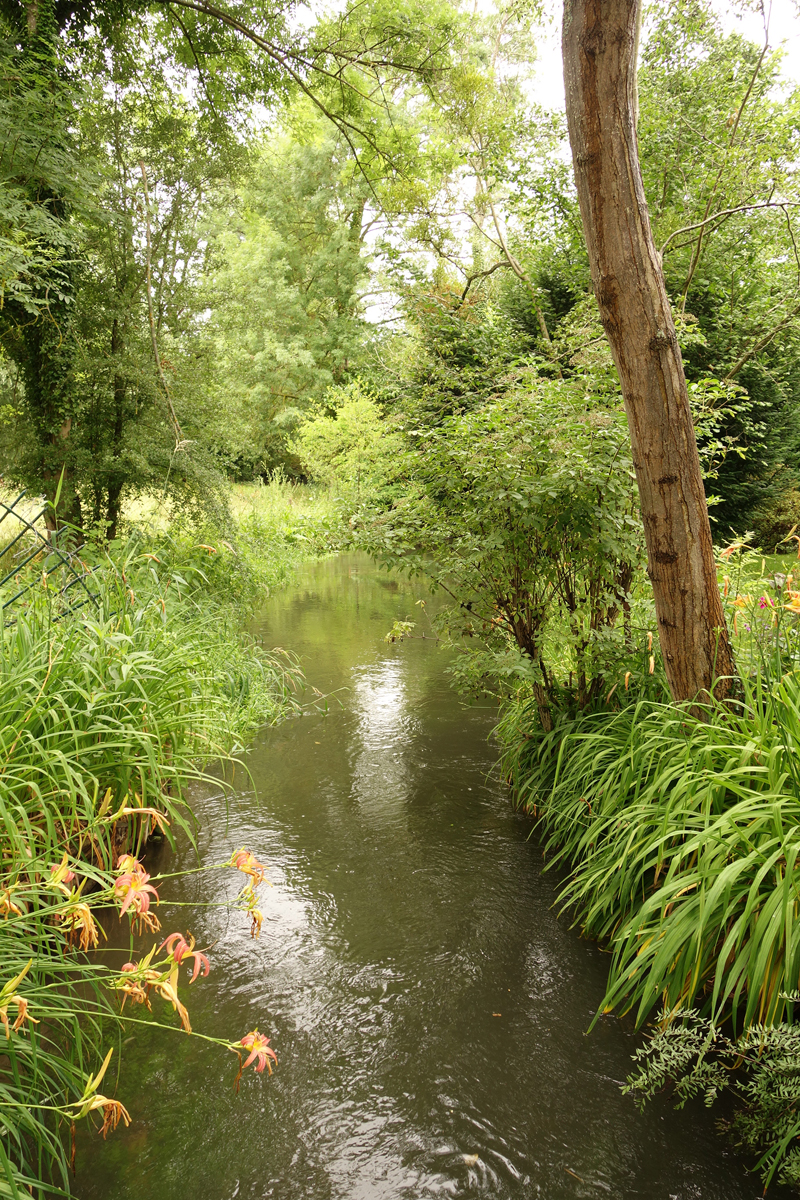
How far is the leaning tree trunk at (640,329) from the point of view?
2.52 meters

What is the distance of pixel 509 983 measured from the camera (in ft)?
8.21

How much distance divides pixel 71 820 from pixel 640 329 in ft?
8.90

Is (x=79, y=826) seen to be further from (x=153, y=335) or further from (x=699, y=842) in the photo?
(x=153, y=335)

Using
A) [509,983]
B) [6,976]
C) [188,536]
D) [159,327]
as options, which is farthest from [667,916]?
[159,327]

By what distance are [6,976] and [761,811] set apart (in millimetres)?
2065

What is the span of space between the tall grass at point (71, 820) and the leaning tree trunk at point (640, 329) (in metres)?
1.96

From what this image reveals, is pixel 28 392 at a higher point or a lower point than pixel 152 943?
higher

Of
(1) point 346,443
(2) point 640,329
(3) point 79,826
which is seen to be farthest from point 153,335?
(1) point 346,443

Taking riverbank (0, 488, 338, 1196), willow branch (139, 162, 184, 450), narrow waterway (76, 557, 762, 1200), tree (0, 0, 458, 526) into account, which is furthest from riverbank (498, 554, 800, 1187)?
Result: willow branch (139, 162, 184, 450)

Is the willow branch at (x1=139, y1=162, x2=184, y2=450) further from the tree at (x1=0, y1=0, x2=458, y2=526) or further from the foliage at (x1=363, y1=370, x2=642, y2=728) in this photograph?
the foliage at (x1=363, y1=370, x2=642, y2=728)

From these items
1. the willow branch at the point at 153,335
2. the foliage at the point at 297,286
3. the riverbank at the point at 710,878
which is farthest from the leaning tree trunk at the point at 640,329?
the foliage at the point at 297,286

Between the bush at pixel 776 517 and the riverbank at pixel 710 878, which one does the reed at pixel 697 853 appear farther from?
the bush at pixel 776 517

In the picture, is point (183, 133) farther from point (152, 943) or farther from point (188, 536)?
point (152, 943)

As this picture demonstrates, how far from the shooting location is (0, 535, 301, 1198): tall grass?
149 cm
